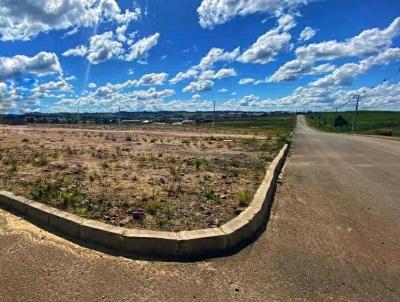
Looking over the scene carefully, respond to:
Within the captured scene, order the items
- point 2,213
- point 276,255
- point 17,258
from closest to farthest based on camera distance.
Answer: point 17,258 < point 276,255 < point 2,213

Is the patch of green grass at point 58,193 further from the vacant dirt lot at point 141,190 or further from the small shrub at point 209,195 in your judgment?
the small shrub at point 209,195

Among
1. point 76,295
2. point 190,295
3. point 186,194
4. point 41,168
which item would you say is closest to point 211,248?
point 190,295

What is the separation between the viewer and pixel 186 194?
7605 mm

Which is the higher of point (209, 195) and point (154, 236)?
point (154, 236)

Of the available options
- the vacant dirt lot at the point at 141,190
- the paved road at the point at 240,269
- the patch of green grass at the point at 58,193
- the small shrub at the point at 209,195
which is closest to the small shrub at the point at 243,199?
the vacant dirt lot at the point at 141,190

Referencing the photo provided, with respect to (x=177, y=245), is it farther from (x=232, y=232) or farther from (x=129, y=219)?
(x=129, y=219)

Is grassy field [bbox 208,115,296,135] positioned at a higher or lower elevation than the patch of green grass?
lower

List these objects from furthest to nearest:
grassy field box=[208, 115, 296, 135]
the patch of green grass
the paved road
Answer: grassy field box=[208, 115, 296, 135] < the patch of green grass < the paved road

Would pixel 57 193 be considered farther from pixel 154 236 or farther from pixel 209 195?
pixel 154 236

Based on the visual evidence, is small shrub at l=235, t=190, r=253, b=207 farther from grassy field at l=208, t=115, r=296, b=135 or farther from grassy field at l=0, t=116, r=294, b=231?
grassy field at l=208, t=115, r=296, b=135

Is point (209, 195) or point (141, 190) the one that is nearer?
point (209, 195)

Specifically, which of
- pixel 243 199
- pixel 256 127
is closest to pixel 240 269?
pixel 243 199

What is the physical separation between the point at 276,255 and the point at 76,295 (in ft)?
7.94

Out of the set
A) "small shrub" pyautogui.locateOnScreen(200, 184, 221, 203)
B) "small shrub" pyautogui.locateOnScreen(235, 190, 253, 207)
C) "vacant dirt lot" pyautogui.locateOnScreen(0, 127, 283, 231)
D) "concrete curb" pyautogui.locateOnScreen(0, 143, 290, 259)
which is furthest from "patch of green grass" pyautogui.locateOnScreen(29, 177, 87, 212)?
"small shrub" pyautogui.locateOnScreen(235, 190, 253, 207)
